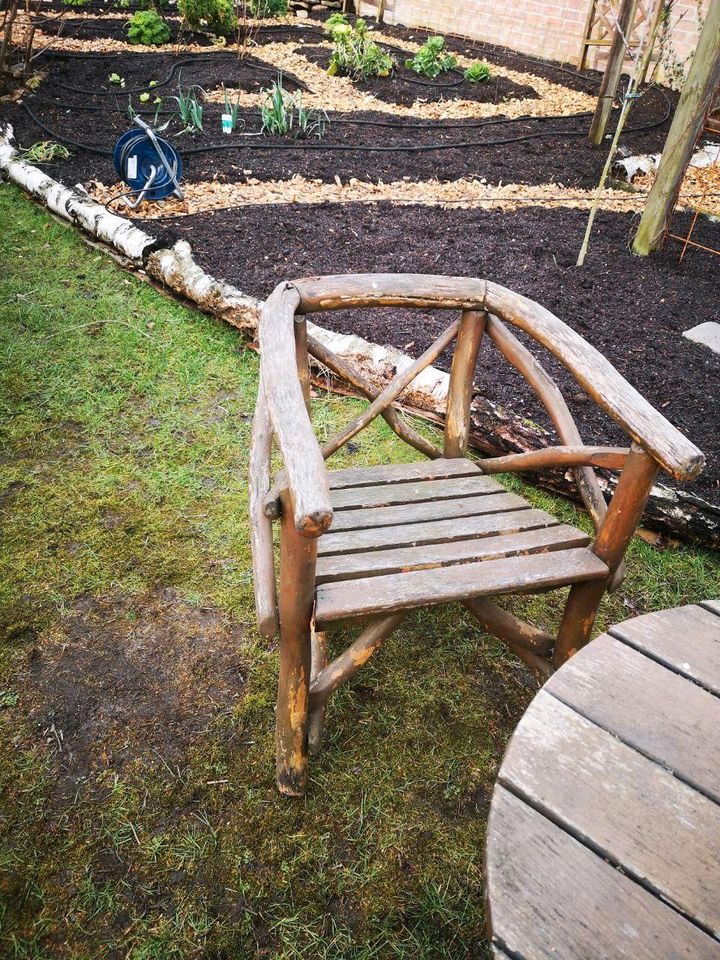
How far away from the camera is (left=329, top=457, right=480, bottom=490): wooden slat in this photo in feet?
6.56

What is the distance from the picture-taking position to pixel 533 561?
5.50ft

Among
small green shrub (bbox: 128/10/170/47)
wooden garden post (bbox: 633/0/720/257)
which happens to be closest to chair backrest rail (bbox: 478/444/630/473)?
wooden garden post (bbox: 633/0/720/257)

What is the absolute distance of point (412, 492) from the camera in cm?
194

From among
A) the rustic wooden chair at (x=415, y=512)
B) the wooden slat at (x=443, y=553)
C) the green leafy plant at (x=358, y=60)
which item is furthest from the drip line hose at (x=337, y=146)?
the wooden slat at (x=443, y=553)

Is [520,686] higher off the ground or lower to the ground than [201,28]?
lower

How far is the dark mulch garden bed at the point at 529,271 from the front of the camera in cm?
327

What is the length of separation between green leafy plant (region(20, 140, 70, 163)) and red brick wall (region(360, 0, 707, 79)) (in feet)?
23.1

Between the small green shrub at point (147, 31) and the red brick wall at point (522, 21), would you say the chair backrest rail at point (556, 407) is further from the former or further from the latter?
the small green shrub at point (147, 31)

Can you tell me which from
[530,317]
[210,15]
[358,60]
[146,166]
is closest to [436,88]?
[358,60]

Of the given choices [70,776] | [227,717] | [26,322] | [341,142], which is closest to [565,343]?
[227,717]

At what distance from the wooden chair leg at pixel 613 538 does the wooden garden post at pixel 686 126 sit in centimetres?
332

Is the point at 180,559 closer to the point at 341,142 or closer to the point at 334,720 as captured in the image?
the point at 334,720

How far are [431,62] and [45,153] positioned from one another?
17.1ft

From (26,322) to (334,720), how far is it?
2.91m
